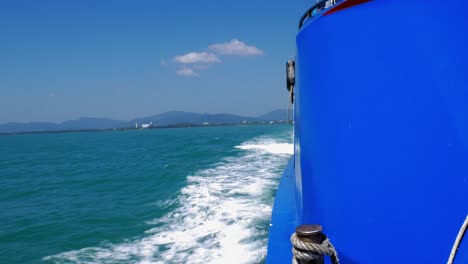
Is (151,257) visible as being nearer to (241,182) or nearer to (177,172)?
(241,182)

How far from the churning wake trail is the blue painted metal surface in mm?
4135

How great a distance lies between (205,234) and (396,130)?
648 cm

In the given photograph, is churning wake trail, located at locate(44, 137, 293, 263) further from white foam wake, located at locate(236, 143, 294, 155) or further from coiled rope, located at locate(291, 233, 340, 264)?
white foam wake, located at locate(236, 143, 294, 155)

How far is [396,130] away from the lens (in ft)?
7.36

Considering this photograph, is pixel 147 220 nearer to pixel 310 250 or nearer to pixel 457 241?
pixel 310 250

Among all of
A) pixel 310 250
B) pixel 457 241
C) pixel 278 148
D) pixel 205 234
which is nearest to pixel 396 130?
pixel 457 241

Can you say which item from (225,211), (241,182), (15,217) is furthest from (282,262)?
(15,217)

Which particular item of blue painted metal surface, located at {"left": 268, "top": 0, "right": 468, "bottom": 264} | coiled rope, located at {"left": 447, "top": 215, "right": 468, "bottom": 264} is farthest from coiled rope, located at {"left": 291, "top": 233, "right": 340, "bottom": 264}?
coiled rope, located at {"left": 447, "top": 215, "right": 468, "bottom": 264}

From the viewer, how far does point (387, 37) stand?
2.27 meters

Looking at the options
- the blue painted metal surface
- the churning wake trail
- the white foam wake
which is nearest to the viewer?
the blue painted metal surface

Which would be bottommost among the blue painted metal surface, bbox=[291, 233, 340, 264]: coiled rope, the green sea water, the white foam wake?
the green sea water

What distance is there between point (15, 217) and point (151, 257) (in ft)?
27.7

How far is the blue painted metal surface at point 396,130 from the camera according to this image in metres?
2.11

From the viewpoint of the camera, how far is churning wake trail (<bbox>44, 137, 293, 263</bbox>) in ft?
22.2
